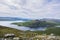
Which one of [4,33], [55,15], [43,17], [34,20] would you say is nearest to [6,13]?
[4,33]

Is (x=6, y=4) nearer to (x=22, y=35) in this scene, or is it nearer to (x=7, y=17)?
(x=7, y=17)

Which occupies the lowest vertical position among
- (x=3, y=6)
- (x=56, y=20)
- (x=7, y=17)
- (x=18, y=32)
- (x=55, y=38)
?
(x=55, y=38)

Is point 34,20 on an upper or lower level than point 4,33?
upper

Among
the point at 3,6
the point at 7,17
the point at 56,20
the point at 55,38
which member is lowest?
the point at 55,38

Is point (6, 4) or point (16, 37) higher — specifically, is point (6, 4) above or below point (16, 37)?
above

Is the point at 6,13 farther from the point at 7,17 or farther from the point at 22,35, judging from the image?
the point at 22,35

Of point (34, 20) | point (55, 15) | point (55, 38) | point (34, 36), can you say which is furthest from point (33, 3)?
point (55, 38)

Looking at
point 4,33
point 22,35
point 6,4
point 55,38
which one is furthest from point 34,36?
point 6,4

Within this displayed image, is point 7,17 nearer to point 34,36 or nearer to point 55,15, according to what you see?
point 34,36
